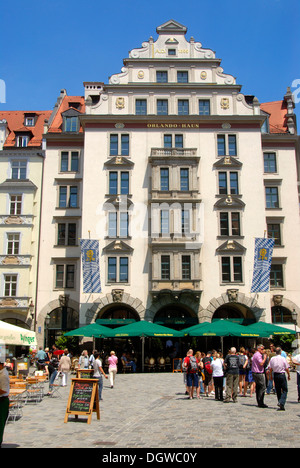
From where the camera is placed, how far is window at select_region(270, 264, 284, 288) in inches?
1508

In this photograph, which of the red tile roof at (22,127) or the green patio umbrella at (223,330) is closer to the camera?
the green patio umbrella at (223,330)

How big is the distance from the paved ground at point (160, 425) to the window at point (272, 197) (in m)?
23.1

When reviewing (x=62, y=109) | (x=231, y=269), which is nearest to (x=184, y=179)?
(x=231, y=269)

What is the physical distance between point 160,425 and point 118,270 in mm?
24034

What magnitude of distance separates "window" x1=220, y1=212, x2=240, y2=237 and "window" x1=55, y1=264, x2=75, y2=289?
12235 millimetres

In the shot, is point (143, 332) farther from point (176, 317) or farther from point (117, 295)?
point (176, 317)

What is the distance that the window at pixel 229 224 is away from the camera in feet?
123

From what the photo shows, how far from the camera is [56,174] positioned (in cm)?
3988

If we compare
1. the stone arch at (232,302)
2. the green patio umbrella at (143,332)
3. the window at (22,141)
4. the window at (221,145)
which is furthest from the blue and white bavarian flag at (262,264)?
the window at (22,141)

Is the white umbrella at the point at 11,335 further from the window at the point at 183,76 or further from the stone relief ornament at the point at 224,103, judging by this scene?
the window at the point at 183,76

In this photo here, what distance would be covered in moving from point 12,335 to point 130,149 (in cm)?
2434

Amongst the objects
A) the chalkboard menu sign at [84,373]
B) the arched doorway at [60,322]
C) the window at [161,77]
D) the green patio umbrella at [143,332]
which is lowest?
the chalkboard menu sign at [84,373]
